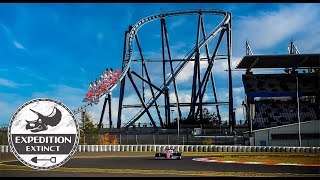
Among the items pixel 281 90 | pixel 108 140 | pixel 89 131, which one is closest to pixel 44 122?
pixel 89 131

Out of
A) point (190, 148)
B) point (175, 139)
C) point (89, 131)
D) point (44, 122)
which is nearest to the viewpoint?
point (44, 122)

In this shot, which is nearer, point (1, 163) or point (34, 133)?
point (34, 133)

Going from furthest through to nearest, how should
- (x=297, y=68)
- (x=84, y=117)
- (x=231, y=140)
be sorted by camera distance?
(x=297, y=68)
(x=231, y=140)
(x=84, y=117)

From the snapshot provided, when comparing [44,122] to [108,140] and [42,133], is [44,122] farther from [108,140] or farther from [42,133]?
[108,140]

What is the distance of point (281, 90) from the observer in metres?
53.9

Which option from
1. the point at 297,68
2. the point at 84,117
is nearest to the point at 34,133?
the point at 84,117

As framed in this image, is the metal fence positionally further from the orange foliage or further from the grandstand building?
the grandstand building

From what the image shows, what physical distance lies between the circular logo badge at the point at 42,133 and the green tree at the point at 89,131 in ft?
43.2

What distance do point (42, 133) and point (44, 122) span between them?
297mm

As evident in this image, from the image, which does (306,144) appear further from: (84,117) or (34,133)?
(34,133)

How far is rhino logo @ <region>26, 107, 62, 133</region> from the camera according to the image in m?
12.7

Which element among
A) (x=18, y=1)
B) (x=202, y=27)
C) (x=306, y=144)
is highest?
(x=202, y=27)

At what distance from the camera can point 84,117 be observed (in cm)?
2877

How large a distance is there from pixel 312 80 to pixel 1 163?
131 ft
